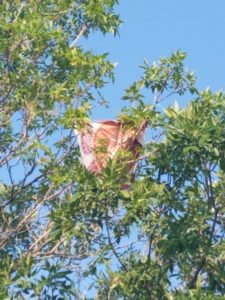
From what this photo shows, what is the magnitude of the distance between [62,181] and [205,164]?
5.56ft

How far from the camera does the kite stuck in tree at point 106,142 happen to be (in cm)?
783

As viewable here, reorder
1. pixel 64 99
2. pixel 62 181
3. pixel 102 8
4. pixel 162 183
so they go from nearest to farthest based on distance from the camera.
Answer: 1. pixel 162 183
2. pixel 62 181
3. pixel 64 99
4. pixel 102 8

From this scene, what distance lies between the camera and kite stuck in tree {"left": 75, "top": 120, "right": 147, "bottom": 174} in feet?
25.7

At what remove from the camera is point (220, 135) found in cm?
713

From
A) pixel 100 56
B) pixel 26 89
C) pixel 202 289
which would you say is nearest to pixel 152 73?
pixel 100 56

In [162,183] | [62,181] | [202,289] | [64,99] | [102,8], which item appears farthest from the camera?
[102,8]

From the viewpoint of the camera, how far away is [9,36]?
8930 millimetres

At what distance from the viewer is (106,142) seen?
8.07 metres

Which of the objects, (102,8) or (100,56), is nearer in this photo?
(100,56)

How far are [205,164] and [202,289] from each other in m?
1.05

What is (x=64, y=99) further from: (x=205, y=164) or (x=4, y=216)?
(x=205, y=164)

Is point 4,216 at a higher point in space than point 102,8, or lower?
lower

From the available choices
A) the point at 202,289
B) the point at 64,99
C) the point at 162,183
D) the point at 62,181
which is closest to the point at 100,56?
the point at 64,99

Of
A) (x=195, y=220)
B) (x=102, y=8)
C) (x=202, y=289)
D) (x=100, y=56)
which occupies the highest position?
(x=102, y=8)
